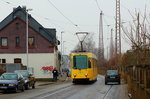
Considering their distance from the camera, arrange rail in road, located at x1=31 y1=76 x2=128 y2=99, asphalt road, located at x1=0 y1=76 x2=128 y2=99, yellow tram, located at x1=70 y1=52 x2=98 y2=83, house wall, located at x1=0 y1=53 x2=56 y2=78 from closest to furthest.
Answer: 1. rail in road, located at x1=31 y1=76 x2=128 y2=99
2. asphalt road, located at x1=0 y1=76 x2=128 y2=99
3. yellow tram, located at x1=70 y1=52 x2=98 y2=83
4. house wall, located at x1=0 y1=53 x2=56 y2=78

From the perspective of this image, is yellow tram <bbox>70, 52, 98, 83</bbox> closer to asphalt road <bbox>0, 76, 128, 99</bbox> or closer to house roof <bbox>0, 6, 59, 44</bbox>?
asphalt road <bbox>0, 76, 128, 99</bbox>

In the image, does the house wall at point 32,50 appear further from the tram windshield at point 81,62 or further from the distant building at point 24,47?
the tram windshield at point 81,62

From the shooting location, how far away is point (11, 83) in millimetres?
28234

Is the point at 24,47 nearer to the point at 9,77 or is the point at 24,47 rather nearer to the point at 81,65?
the point at 81,65

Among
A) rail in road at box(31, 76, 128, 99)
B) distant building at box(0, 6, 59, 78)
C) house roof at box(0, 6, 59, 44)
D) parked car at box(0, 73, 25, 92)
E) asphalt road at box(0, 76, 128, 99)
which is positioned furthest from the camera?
house roof at box(0, 6, 59, 44)

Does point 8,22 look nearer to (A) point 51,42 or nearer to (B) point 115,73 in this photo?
(A) point 51,42

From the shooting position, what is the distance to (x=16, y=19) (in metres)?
62.5

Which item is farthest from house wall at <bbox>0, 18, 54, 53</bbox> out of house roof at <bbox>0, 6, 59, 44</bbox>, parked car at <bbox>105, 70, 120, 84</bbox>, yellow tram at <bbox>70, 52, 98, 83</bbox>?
yellow tram at <bbox>70, 52, 98, 83</bbox>

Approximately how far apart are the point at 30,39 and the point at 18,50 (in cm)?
272

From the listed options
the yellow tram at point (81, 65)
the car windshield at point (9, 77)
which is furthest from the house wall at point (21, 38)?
the car windshield at point (9, 77)

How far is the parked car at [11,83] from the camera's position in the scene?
92.6ft

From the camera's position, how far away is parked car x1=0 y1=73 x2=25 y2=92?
2822cm

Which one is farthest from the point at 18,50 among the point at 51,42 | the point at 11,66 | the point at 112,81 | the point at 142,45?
the point at 142,45

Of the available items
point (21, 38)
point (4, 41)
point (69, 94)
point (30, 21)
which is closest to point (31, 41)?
point (21, 38)
